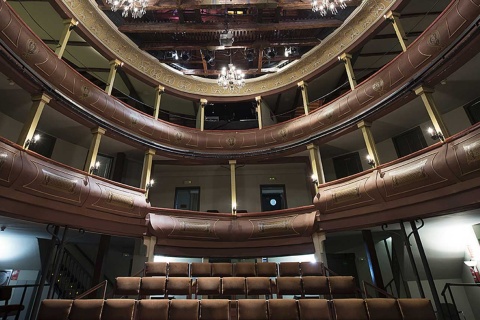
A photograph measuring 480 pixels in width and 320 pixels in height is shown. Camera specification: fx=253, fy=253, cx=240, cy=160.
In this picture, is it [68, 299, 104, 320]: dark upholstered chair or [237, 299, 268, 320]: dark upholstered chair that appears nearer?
[68, 299, 104, 320]: dark upholstered chair

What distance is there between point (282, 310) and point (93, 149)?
20.0 feet

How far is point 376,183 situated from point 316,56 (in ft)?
18.7

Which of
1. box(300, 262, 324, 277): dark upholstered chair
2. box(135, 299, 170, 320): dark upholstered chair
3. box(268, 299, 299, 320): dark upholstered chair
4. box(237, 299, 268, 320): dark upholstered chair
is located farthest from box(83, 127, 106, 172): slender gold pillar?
box(300, 262, 324, 277): dark upholstered chair

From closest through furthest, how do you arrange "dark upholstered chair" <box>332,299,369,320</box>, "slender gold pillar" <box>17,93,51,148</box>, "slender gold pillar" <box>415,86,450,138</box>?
"dark upholstered chair" <box>332,299,369,320</box> < "slender gold pillar" <box>17,93,51,148</box> < "slender gold pillar" <box>415,86,450,138</box>

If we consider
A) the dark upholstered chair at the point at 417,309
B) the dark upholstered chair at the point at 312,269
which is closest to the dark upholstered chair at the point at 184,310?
the dark upholstered chair at the point at 312,269

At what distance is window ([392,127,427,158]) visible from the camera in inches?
313

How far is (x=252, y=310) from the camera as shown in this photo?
14.0ft

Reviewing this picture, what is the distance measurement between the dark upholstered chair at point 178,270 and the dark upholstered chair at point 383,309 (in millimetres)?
4084

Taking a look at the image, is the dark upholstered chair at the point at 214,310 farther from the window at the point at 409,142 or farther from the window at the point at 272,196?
the window at the point at 409,142

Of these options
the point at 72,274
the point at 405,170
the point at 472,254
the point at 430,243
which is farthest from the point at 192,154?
the point at 472,254

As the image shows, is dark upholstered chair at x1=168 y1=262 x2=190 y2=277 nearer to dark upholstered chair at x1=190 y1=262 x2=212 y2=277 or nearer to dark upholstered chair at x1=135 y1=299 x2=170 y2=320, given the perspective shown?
dark upholstered chair at x1=190 y1=262 x2=212 y2=277

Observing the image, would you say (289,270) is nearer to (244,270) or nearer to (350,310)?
(244,270)

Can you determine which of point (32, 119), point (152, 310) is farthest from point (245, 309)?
point (32, 119)

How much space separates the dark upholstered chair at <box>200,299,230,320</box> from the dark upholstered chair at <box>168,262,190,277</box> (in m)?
2.16
